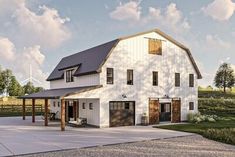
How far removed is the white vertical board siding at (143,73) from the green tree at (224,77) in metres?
41.1

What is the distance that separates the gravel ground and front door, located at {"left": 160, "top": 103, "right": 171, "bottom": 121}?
31.5 ft

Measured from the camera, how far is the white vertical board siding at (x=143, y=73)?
22.2 m

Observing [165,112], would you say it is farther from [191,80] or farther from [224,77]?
[224,77]

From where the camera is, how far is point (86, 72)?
22969 millimetres

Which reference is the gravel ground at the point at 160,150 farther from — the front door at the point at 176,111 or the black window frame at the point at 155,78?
the front door at the point at 176,111

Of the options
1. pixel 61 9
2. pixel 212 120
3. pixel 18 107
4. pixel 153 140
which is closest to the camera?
pixel 153 140

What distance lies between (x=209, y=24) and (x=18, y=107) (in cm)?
3037

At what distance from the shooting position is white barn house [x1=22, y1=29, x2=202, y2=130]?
2181cm

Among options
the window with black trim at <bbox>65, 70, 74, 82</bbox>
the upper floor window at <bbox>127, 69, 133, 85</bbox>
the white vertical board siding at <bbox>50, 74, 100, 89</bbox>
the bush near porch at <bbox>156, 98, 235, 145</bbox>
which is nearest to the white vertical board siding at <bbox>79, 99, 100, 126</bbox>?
the white vertical board siding at <bbox>50, 74, 100, 89</bbox>

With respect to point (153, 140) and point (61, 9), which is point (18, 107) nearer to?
point (61, 9)

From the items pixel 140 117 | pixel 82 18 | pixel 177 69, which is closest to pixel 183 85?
pixel 177 69

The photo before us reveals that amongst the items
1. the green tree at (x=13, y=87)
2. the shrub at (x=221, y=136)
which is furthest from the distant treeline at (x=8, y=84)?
the shrub at (x=221, y=136)

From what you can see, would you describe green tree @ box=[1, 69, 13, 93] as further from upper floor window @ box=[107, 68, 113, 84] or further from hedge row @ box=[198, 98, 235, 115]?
upper floor window @ box=[107, 68, 113, 84]

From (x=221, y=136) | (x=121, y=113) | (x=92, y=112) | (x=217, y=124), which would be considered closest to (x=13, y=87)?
(x=92, y=112)
